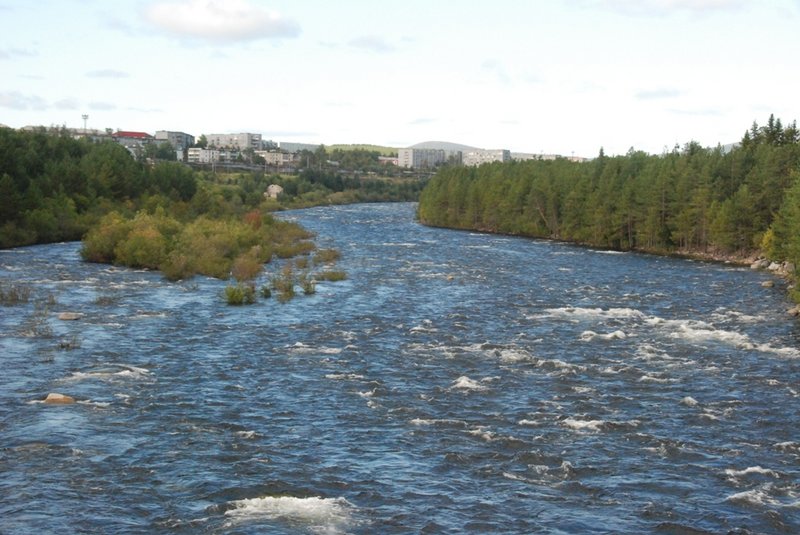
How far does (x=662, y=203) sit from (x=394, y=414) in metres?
81.9

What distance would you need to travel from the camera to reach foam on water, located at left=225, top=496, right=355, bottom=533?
21438 millimetres

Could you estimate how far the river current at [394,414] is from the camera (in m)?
22.3

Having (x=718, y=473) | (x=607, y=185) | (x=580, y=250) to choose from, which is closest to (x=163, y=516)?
(x=718, y=473)

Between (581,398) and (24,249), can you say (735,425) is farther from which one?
(24,249)

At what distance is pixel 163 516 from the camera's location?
2155 cm

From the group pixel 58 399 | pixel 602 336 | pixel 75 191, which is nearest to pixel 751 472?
pixel 602 336

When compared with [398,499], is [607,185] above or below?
above

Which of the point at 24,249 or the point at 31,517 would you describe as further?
the point at 24,249

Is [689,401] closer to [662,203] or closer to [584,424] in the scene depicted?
[584,424]

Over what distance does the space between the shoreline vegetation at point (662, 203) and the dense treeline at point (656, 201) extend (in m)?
0.14

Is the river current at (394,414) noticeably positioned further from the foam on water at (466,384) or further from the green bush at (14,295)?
the green bush at (14,295)

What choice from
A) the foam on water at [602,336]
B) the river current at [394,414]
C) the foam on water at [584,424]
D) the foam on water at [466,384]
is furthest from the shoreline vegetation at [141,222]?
the foam on water at [584,424]

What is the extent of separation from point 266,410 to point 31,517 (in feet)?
35.6

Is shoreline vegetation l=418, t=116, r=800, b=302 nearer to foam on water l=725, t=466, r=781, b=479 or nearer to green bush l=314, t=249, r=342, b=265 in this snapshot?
A: foam on water l=725, t=466, r=781, b=479
